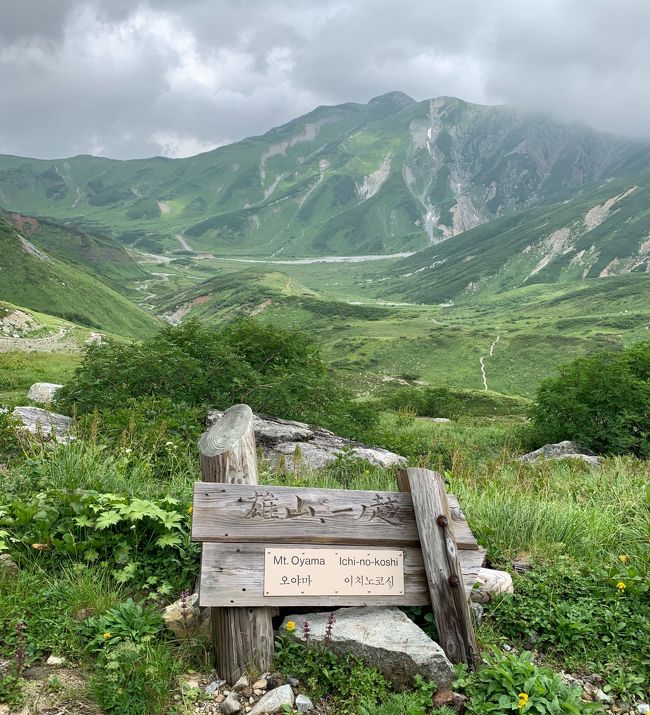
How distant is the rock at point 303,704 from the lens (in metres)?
4.34

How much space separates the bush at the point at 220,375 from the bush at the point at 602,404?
9695 mm

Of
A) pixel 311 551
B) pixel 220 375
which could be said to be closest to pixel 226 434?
pixel 311 551

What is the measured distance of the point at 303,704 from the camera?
436 centimetres

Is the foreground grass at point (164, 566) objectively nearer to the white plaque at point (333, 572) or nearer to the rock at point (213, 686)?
the rock at point (213, 686)

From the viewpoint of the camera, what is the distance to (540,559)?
6.41m

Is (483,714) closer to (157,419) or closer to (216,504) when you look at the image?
(216,504)

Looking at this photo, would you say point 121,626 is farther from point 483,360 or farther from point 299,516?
point 483,360

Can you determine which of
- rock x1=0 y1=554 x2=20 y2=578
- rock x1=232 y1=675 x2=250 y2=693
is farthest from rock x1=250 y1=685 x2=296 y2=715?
rock x1=0 y1=554 x2=20 y2=578

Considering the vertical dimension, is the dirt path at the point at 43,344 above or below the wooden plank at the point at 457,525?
above

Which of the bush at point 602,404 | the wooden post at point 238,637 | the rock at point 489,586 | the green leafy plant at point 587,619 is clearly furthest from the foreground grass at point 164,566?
the bush at point 602,404

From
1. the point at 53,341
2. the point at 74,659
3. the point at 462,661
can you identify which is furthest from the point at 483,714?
the point at 53,341

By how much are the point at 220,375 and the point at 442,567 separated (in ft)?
37.2

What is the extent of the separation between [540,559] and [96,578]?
5081 mm

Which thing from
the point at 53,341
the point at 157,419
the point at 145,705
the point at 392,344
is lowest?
the point at 145,705
